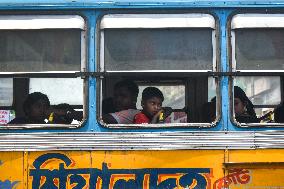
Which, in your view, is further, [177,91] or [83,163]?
[177,91]

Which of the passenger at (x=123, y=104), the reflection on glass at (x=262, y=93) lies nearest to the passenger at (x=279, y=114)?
the reflection on glass at (x=262, y=93)

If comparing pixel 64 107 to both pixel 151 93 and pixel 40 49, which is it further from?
pixel 151 93

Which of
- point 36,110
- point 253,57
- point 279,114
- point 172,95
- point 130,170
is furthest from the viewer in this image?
point 172,95

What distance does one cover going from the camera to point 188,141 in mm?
7191

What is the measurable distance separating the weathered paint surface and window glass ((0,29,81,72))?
2.98 feet

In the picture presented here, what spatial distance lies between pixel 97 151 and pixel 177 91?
1.35 m

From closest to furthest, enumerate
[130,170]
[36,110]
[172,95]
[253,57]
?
1. [130,170]
2. [253,57]
3. [36,110]
4. [172,95]

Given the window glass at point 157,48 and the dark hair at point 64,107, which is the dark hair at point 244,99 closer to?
the window glass at point 157,48

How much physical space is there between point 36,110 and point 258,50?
2409 mm

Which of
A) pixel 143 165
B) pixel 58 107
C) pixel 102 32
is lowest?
pixel 143 165

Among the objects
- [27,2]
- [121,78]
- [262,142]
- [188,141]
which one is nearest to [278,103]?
[262,142]

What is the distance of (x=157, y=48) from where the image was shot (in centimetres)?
732

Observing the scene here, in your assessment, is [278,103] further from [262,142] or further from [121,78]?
[121,78]

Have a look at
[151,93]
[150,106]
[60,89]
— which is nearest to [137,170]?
[150,106]
